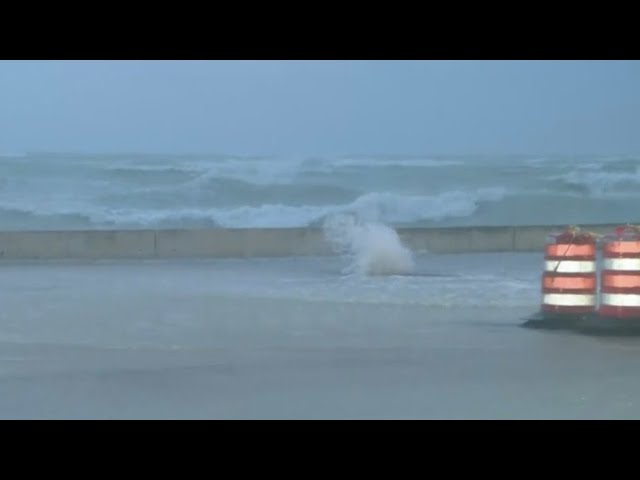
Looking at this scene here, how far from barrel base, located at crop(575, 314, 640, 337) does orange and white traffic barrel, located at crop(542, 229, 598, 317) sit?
21cm

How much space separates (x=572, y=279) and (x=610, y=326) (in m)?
0.62

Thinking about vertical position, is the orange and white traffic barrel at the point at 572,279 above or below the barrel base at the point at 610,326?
above

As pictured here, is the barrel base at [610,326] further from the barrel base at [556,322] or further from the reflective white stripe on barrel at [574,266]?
the reflective white stripe on barrel at [574,266]

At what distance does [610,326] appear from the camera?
10812 mm

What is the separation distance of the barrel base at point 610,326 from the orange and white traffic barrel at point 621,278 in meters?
0.04

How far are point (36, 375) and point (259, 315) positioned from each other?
362 cm

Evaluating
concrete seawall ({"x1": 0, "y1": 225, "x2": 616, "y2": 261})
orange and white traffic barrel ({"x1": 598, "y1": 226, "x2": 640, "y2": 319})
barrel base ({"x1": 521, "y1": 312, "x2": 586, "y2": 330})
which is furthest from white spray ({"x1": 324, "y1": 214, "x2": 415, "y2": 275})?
orange and white traffic barrel ({"x1": 598, "y1": 226, "x2": 640, "y2": 319})

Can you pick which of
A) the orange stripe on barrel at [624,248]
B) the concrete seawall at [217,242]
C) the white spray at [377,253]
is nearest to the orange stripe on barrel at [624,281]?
the orange stripe on barrel at [624,248]

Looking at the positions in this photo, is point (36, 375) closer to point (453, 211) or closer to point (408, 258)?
point (408, 258)

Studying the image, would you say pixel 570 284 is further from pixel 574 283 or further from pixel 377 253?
pixel 377 253

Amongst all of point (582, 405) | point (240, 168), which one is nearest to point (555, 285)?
point (582, 405)

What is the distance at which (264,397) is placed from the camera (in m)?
8.02

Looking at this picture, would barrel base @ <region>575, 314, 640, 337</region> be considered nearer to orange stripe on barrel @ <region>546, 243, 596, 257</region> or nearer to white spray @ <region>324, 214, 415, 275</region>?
orange stripe on barrel @ <region>546, 243, 596, 257</region>

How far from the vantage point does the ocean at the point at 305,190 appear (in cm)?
3259
